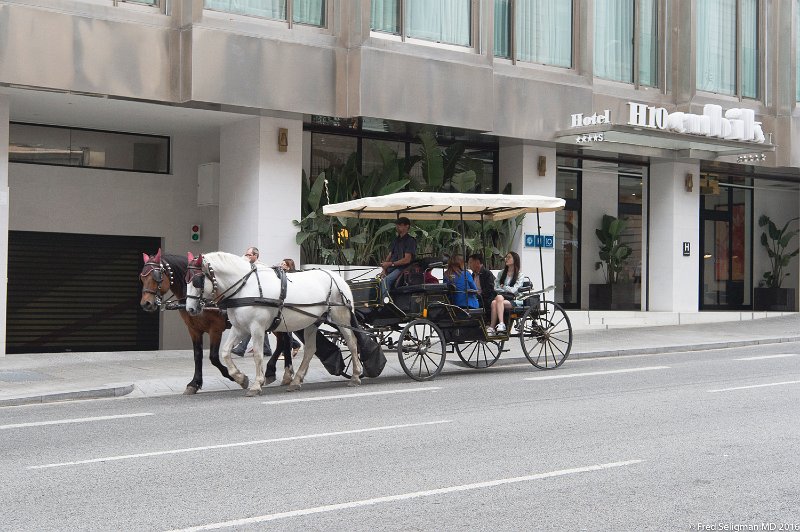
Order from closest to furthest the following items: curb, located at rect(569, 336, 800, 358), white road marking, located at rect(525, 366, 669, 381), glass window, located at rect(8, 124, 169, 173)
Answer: white road marking, located at rect(525, 366, 669, 381)
curb, located at rect(569, 336, 800, 358)
glass window, located at rect(8, 124, 169, 173)

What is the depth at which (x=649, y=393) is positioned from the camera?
13.7 m

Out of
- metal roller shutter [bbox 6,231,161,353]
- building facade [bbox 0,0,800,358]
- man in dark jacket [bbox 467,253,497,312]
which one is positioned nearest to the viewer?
man in dark jacket [bbox 467,253,497,312]

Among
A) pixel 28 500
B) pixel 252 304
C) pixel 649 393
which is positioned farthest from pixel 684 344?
pixel 28 500

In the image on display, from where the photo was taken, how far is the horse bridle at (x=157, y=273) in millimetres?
13852

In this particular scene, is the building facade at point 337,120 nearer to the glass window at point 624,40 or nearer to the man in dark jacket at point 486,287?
the glass window at point 624,40

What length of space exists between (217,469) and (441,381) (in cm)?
734

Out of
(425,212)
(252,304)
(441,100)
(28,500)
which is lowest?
(28,500)

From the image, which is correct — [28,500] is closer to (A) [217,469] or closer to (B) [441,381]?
(A) [217,469]

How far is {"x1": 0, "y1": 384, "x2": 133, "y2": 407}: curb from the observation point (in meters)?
14.0

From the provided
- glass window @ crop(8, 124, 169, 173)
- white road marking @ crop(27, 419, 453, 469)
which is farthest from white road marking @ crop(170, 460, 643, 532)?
glass window @ crop(8, 124, 169, 173)

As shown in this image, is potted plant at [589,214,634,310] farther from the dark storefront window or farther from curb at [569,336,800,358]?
curb at [569,336,800,358]

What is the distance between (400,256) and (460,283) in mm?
1073

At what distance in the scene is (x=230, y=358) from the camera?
14.0 metres

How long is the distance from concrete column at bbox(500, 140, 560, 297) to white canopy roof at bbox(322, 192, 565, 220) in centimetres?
682
